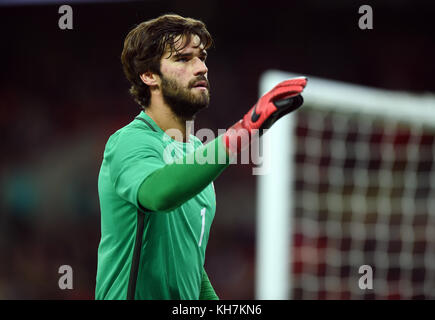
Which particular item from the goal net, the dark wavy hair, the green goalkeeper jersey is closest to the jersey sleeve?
the green goalkeeper jersey

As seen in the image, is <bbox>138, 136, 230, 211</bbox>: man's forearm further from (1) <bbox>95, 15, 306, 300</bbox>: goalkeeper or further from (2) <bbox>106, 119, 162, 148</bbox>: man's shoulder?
(2) <bbox>106, 119, 162, 148</bbox>: man's shoulder

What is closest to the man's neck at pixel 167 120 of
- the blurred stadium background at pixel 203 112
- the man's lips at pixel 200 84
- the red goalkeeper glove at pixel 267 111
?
the man's lips at pixel 200 84

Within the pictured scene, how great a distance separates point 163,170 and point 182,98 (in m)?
0.40

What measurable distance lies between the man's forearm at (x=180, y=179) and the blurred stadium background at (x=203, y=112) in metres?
4.80

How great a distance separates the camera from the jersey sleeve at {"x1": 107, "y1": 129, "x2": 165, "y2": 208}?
1414mm

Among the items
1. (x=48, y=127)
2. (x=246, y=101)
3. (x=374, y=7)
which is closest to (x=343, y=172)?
(x=246, y=101)

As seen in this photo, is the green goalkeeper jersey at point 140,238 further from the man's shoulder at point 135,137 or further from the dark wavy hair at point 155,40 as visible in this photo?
the dark wavy hair at point 155,40

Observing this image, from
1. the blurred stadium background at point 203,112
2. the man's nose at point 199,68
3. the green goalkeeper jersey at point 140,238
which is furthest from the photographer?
the blurred stadium background at point 203,112

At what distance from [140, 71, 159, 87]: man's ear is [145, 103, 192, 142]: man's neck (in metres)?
0.06

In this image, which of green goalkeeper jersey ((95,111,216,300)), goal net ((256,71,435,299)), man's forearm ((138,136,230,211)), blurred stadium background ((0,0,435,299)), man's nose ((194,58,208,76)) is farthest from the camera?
blurred stadium background ((0,0,435,299))

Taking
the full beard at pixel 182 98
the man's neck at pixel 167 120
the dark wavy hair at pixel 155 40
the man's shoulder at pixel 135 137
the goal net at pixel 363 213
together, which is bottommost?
the goal net at pixel 363 213

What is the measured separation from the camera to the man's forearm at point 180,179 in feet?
4.43

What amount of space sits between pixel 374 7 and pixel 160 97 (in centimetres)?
609

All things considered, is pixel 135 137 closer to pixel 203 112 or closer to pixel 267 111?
pixel 267 111
